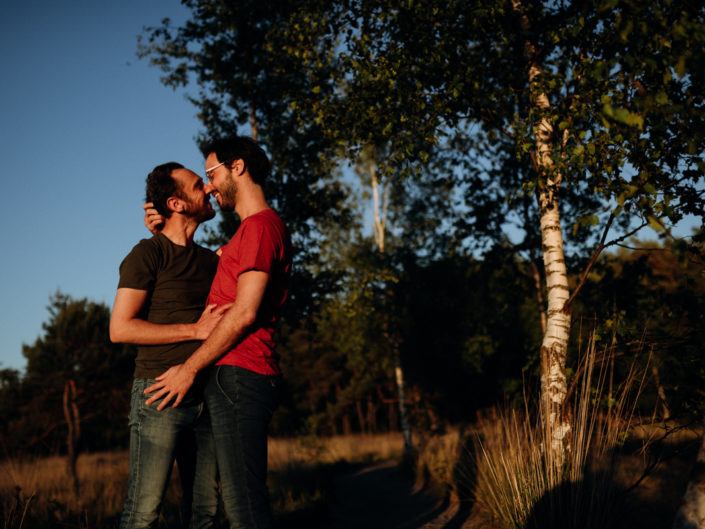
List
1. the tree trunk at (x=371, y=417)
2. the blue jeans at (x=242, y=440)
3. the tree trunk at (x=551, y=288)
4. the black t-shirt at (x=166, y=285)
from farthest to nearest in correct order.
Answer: the tree trunk at (x=371, y=417), the tree trunk at (x=551, y=288), the black t-shirt at (x=166, y=285), the blue jeans at (x=242, y=440)

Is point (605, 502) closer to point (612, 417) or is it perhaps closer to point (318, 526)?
point (612, 417)

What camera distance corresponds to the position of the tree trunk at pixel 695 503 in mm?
2426

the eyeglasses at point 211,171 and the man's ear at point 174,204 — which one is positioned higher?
the eyeglasses at point 211,171

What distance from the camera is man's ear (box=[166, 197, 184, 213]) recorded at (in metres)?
2.87

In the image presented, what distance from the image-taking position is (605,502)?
3.50 m

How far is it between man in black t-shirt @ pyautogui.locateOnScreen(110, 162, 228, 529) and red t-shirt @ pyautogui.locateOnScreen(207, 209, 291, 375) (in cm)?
18

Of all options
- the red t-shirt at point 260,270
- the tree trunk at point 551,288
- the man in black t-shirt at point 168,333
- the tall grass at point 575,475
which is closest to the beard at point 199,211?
the man in black t-shirt at point 168,333

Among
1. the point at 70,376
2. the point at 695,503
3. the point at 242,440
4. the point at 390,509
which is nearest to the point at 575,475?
the point at 695,503

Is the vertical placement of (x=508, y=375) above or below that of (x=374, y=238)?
below

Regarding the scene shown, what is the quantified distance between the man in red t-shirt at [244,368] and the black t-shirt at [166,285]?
0.19 meters

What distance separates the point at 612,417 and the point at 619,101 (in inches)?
103

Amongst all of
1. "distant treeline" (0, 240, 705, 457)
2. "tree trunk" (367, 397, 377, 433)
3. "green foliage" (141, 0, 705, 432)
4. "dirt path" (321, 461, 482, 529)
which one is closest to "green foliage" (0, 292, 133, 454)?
"distant treeline" (0, 240, 705, 457)

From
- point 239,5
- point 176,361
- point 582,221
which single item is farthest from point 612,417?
point 239,5

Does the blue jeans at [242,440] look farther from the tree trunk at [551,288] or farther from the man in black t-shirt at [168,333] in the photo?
the tree trunk at [551,288]
